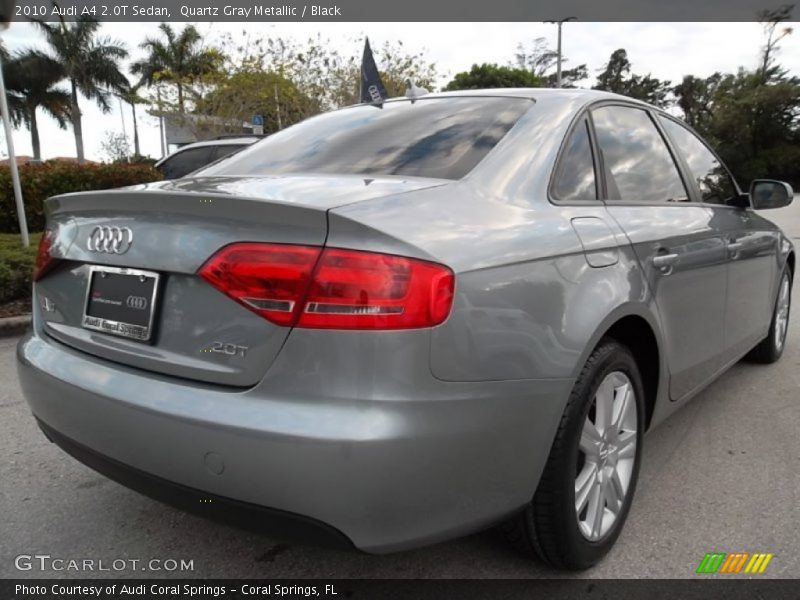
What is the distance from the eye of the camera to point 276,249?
1600 mm

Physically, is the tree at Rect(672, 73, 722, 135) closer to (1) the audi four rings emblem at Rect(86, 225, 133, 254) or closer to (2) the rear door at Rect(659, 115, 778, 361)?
(2) the rear door at Rect(659, 115, 778, 361)

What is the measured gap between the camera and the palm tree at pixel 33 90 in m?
40.4

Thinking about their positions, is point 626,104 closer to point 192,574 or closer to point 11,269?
point 192,574

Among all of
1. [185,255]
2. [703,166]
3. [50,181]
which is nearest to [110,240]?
[185,255]

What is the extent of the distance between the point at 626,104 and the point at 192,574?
8.19 ft

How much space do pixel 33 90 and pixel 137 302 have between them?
48.7 m

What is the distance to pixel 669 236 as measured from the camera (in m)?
2.54

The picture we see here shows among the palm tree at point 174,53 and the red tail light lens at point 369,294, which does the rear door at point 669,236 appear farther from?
the palm tree at point 174,53

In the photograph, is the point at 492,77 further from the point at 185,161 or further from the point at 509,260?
the point at 509,260

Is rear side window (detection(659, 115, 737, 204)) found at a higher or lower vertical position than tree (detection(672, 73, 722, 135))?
lower

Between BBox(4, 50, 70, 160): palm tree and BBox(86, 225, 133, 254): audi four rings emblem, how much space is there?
149ft

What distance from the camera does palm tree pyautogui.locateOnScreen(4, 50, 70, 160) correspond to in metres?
40.4

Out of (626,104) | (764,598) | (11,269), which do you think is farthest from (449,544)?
(11,269)

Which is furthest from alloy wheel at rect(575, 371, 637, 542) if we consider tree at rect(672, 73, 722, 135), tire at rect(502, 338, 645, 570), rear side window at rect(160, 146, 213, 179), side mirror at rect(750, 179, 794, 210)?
tree at rect(672, 73, 722, 135)
